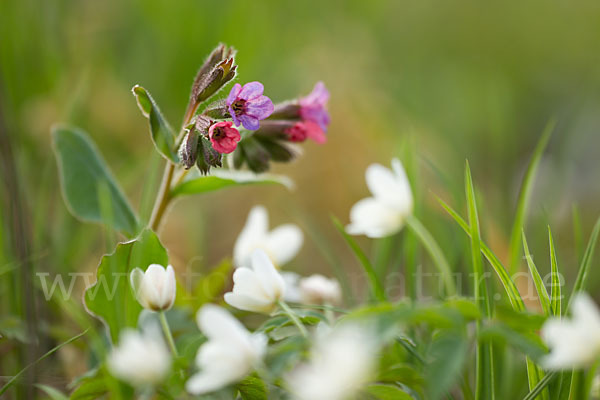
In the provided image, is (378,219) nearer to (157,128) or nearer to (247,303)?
(247,303)

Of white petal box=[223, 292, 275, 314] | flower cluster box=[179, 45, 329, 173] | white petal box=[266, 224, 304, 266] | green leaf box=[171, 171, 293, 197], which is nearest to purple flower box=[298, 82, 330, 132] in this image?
flower cluster box=[179, 45, 329, 173]

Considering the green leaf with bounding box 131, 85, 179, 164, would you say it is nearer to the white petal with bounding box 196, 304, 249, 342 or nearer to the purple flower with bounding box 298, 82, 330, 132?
the purple flower with bounding box 298, 82, 330, 132

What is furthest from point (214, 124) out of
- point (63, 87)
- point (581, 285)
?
point (63, 87)

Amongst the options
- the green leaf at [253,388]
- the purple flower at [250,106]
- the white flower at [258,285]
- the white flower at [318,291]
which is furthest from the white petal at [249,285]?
the white flower at [318,291]

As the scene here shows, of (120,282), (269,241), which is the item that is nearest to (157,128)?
(120,282)

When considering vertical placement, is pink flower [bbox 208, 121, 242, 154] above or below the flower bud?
below

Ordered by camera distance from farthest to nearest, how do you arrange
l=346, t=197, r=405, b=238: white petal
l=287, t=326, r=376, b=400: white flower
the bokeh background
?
the bokeh background → l=346, t=197, r=405, b=238: white petal → l=287, t=326, r=376, b=400: white flower
